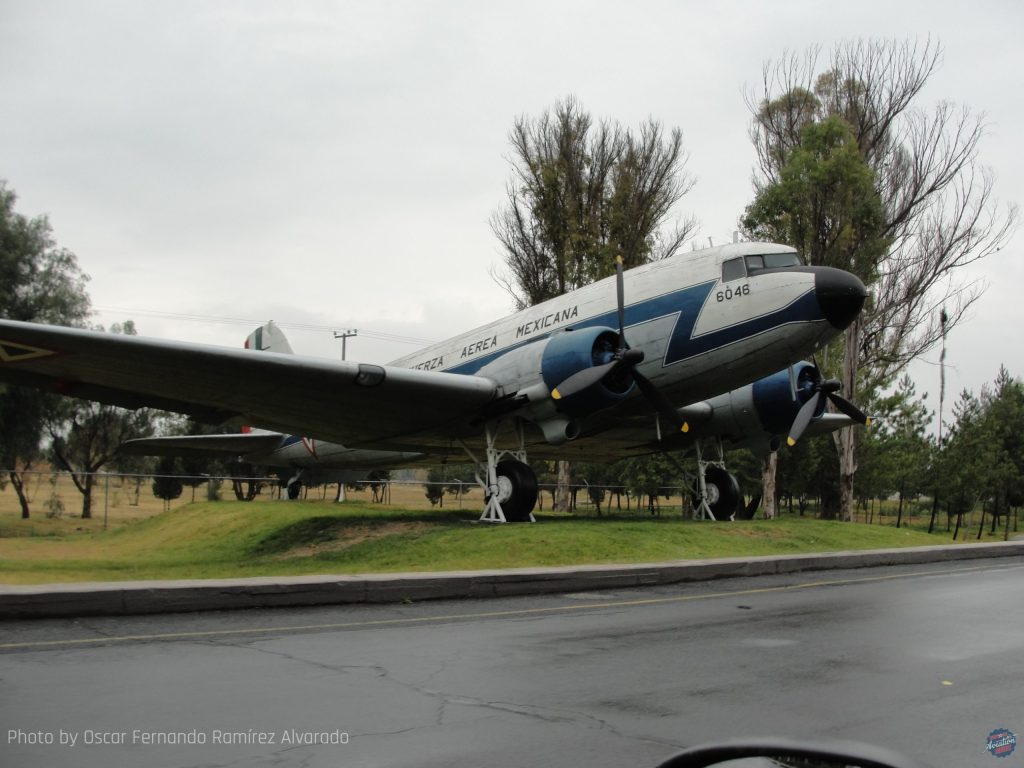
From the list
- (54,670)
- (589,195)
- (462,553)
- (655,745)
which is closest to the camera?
(655,745)

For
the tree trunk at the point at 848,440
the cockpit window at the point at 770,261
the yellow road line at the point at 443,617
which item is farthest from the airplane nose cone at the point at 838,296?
the tree trunk at the point at 848,440

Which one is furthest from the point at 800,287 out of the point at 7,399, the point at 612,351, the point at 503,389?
the point at 7,399

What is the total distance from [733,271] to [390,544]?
7.91m

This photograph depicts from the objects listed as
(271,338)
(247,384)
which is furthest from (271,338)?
(247,384)

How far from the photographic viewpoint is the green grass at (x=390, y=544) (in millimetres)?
13867

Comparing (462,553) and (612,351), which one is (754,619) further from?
(612,351)

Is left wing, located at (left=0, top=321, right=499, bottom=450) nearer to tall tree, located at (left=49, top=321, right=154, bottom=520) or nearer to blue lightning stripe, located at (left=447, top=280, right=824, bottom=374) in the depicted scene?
blue lightning stripe, located at (left=447, top=280, right=824, bottom=374)

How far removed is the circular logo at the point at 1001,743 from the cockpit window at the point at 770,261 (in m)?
12.0

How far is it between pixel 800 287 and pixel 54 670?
43.3ft

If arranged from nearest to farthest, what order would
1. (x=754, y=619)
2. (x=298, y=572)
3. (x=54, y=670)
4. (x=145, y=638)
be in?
1. (x=54, y=670)
2. (x=145, y=638)
3. (x=754, y=619)
4. (x=298, y=572)

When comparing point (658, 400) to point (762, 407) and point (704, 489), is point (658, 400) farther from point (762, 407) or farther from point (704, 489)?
point (704, 489)

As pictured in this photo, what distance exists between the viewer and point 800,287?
15891mm

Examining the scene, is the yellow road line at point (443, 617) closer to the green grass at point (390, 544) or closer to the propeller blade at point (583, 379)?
the green grass at point (390, 544)

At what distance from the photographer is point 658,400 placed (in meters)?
16.6
